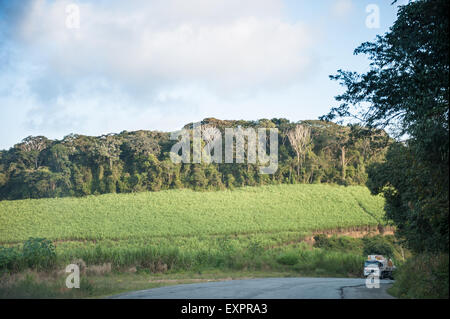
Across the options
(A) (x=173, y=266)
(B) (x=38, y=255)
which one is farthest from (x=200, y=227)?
(B) (x=38, y=255)

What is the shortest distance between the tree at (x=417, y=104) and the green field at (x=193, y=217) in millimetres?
21144

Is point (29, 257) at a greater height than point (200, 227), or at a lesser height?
greater

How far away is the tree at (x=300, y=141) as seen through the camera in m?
60.4

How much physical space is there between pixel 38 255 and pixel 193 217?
35890mm

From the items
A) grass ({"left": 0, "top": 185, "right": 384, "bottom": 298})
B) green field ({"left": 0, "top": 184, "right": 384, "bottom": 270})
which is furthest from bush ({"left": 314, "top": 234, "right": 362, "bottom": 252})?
green field ({"left": 0, "top": 184, "right": 384, "bottom": 270})

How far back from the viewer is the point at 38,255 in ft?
48.2

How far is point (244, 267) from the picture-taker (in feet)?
68.6

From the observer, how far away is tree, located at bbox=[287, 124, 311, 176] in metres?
60.4

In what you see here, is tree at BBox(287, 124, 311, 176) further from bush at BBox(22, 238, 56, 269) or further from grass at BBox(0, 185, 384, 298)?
bush at BBox(22, 238, 56, 269)

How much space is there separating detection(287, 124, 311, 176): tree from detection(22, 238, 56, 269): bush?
48.3 m

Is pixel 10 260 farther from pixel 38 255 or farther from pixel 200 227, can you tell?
pixel 200 227

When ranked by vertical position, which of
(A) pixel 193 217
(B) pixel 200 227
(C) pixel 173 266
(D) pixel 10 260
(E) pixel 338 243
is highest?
(D) pixel 10 260

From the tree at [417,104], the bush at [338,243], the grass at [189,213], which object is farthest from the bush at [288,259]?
the grass at [189,213]

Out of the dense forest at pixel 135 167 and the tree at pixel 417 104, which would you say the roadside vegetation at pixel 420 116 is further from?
the dense forest at pixel 135 167
